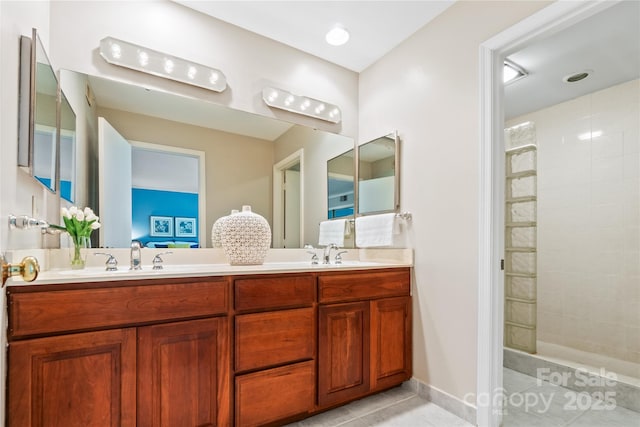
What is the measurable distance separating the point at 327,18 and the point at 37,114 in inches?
64.5

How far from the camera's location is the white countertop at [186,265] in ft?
3.97

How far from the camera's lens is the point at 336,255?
2.35 m

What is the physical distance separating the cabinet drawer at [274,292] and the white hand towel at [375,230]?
723 millimetres

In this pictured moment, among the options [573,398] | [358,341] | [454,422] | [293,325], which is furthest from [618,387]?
[293,325]

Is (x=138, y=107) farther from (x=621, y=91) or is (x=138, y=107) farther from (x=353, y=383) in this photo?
(x=621, y=91)

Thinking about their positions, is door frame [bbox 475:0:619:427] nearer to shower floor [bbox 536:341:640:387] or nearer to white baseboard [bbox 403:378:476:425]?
white baseboard [bbox 403:378:476:425]

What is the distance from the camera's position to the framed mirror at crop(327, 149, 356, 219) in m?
2.47

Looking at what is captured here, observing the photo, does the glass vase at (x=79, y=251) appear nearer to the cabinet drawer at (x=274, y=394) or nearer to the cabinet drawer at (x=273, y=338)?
the cabinet drawer at (x=273, y=338)

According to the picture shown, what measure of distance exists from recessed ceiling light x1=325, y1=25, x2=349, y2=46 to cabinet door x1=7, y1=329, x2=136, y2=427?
202 cm

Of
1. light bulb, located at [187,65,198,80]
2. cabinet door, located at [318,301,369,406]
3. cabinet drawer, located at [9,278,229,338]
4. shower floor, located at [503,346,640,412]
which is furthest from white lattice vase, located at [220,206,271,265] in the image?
shower floor, located at [503,346,640,412]

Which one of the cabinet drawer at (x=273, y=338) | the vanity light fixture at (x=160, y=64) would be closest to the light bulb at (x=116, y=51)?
the vanity light fixture at (x=160, y=64)

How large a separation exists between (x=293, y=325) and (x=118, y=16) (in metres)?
1.92

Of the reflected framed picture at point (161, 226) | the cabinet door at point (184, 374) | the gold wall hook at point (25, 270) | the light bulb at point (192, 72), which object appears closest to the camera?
the gold wall hook at point (25, 270)

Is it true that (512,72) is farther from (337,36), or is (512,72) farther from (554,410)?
(554,410)
